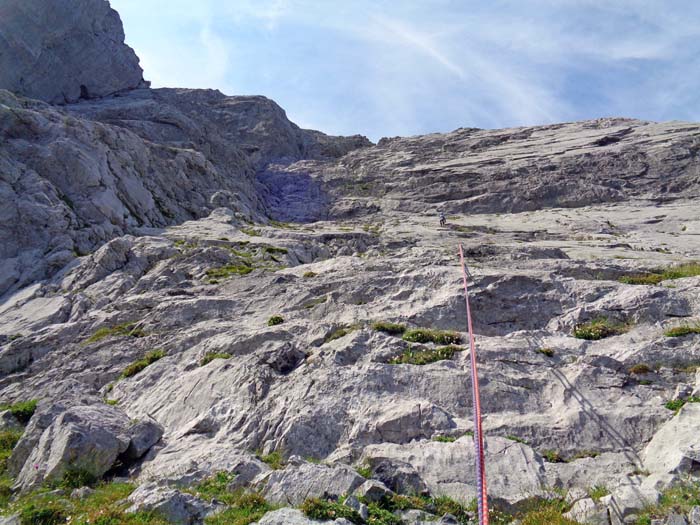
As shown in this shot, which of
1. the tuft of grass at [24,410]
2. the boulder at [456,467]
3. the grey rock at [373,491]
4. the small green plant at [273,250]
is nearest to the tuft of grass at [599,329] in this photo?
the boulder at [456,467]

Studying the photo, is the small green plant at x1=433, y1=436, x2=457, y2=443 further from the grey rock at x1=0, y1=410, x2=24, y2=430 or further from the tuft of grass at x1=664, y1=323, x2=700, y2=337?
the grey rock at x1=0, y1=410, x2=24, y2=430

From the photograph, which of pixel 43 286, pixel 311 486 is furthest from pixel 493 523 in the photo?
pixel 43 286

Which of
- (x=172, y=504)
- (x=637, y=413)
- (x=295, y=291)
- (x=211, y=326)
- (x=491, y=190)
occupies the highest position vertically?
(x=491, y=190)

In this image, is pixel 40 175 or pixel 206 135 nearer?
pixel 40 175

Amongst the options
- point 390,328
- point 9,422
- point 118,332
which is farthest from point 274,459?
point 118,332

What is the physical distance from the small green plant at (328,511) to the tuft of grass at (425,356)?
7.47 metres

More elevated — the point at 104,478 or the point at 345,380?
the point at 345,380

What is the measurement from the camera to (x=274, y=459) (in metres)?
14.1

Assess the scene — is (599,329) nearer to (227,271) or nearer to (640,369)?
(640,369)

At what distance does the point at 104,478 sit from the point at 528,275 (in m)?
16.7

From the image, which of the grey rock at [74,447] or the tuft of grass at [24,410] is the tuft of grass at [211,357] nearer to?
the grey rock at [74,447]

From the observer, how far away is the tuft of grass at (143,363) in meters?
21.0

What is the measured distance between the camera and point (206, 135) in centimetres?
8406

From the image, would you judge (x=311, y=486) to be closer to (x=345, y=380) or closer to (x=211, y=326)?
(x=345, y=380)
